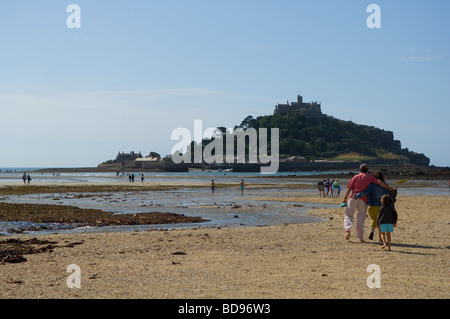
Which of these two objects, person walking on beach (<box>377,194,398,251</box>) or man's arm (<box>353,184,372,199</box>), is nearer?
person walking on beach (<box>377,194,398,251</box>)

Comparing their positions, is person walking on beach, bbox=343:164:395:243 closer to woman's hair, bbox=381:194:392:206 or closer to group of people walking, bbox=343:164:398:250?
group of people walking, bbox=343:164:398:250

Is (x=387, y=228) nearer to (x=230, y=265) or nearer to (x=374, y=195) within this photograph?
(x=374, y=195)

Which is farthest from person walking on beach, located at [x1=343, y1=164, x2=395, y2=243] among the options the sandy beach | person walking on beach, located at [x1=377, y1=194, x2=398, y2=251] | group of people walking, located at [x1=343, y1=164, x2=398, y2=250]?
person walking on beach, located at [x1=377, y1=194, x2=398, y2=251]

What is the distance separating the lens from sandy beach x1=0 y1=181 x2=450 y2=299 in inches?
347

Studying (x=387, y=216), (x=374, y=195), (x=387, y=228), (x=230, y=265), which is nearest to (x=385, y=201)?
(x=387, y=216)

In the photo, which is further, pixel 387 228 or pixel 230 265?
pixel 387 228

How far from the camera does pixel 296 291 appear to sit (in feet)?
28.8

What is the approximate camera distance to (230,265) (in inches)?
448

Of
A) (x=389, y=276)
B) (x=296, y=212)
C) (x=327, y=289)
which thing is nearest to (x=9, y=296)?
(x=327, y=289)

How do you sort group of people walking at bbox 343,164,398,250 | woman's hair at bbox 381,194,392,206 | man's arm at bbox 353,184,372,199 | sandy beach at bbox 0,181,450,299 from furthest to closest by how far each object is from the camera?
man's arm at bbox 353,184,372,199, group of people walking at bbox 343,164,398,250, woman's hair at bbox 381,194,392,206, sandy beach at bbox 0,181,450,299

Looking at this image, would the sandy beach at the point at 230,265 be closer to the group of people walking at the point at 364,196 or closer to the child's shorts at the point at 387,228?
the child's shorts at the point at 387,228

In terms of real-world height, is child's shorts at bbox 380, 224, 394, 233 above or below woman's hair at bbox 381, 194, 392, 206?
below

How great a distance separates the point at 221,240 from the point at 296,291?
6994mm

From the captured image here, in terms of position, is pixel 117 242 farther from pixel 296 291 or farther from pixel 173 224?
pixel 296 291
